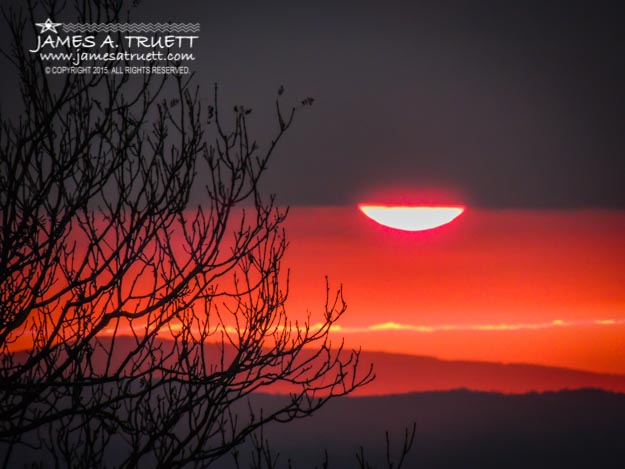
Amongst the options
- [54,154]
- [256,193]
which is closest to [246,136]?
[256,193]

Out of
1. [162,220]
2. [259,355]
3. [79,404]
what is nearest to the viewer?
[79,404]

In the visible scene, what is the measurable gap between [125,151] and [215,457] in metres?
2.18

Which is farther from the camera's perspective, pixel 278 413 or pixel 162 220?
pixel 278 413

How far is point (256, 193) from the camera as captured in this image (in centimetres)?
650

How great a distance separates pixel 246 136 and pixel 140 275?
49.6 inches

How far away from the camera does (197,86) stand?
6.63 metres

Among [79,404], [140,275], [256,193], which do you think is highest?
[256,193]

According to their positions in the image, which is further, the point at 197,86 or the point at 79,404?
the point at 197,86

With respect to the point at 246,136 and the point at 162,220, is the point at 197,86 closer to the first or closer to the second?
the point at 246,136

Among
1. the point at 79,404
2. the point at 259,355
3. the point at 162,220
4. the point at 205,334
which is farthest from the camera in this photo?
the point at 205,334

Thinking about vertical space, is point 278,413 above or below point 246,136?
below

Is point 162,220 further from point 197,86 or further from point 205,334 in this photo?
point 205,334

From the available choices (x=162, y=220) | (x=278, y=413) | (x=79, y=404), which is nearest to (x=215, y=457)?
(x=278, y=413)

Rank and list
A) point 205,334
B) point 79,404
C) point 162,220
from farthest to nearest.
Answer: point 205,334 → point 162,220 → point 79,404
